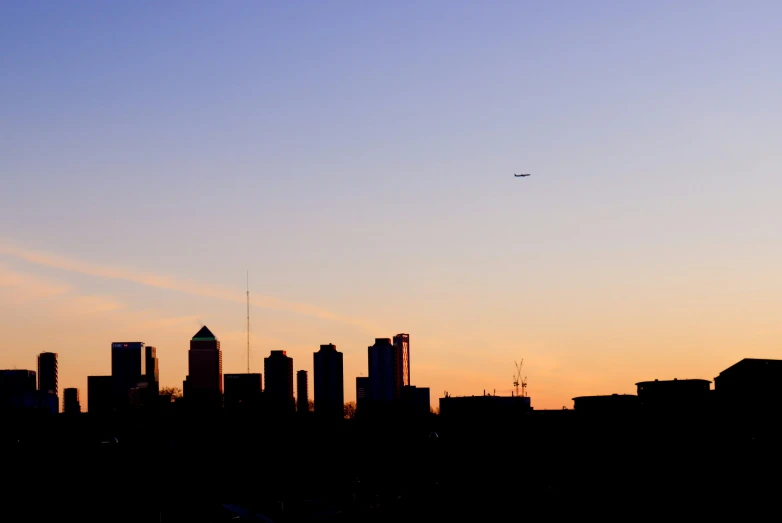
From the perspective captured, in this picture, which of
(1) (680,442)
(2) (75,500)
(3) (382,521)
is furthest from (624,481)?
(2) (75,500)

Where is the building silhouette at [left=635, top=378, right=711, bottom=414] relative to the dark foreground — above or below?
above

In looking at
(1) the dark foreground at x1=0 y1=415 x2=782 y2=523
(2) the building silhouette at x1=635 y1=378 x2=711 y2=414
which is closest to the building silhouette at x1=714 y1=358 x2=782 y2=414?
(2) the building silhouette at x1=635 y1=378 x2=711 y2=414

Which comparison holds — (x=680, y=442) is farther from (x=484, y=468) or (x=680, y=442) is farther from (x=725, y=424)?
(x=484, y=468)

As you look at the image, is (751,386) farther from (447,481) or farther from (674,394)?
(447,481)

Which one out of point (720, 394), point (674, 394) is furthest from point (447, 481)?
point (720, 394)

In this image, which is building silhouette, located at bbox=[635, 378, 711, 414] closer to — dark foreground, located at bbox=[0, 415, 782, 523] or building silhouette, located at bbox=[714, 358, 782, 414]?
building silhouette, located at bbox=[714, 358, 782, 414]

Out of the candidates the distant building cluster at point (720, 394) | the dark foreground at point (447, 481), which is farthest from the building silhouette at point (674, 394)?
the dark foreground at point (447, 481)

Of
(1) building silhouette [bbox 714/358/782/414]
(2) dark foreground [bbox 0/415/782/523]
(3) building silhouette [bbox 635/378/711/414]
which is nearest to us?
(2) dark foreground [bbox 0/415/782/523]

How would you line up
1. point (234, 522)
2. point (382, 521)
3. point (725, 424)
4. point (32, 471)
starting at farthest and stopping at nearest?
point (725, 424) < point (32, 471) < point (382, 521) < point (234, 522)
